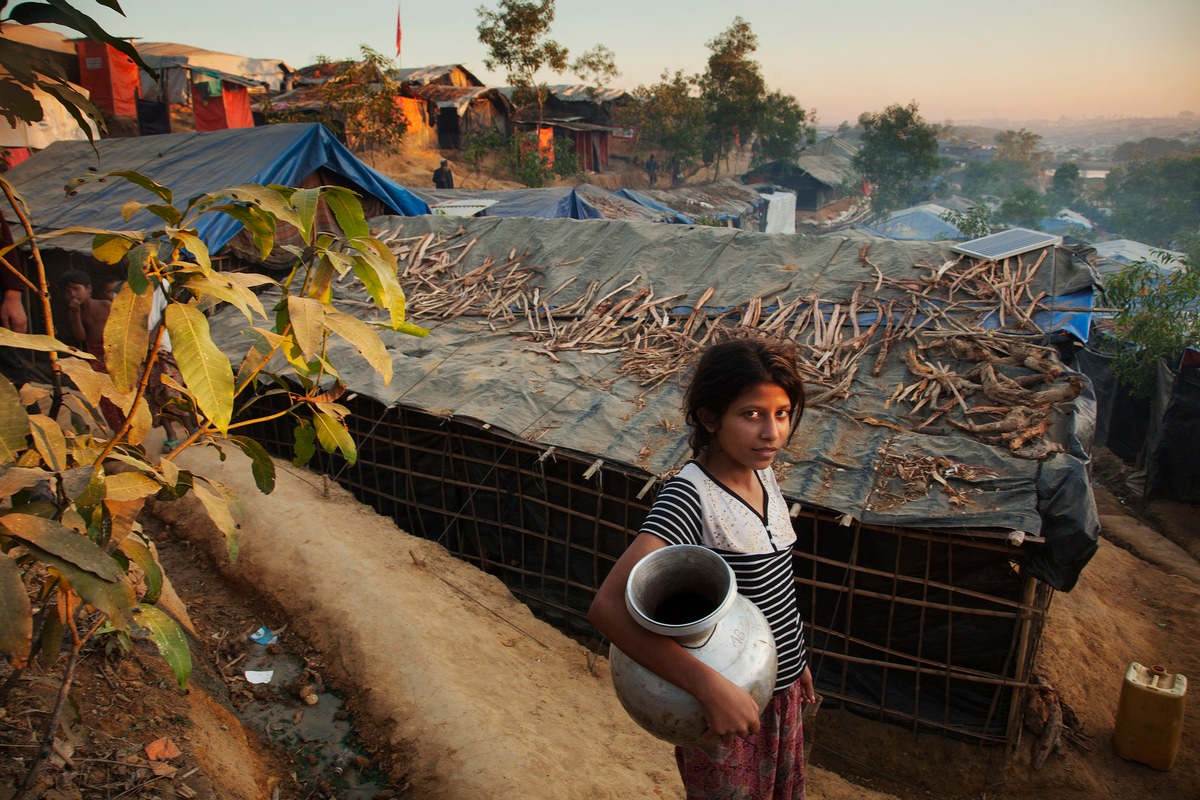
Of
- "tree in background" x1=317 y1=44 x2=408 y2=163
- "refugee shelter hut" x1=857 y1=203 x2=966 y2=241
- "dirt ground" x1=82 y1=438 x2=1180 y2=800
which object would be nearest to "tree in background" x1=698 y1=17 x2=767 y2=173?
"refugee shelter hut" x1=857 y1=203 x2=966 y2=241

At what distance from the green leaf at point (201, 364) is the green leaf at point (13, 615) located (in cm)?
42

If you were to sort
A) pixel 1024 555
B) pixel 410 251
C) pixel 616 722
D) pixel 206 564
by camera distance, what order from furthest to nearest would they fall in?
1. pixel 410 251
2. pixel 206 564
3. pixel 616 722
4. pixel 1024 555

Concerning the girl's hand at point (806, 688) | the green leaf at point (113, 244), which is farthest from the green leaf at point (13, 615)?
the girl's hand at point (806, 688)

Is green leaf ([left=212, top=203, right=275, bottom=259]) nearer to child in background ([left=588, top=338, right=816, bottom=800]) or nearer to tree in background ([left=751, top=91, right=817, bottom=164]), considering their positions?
child in background ([left=588, top=338, right=816, bottom=800])

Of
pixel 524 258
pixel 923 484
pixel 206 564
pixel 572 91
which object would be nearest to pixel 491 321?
pixel 524 258

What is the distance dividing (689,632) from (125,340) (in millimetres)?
1346

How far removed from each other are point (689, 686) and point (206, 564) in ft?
15.9

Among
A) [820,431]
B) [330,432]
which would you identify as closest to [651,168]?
[820,431]

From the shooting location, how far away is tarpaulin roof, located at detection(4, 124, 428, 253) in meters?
9.73

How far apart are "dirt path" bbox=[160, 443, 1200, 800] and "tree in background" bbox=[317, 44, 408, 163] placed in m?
16.8

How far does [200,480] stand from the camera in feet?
6.84

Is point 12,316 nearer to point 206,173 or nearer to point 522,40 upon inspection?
point 206,173

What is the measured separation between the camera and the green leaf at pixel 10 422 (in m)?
1.41

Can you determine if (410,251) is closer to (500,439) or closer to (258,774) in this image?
(500,439)
